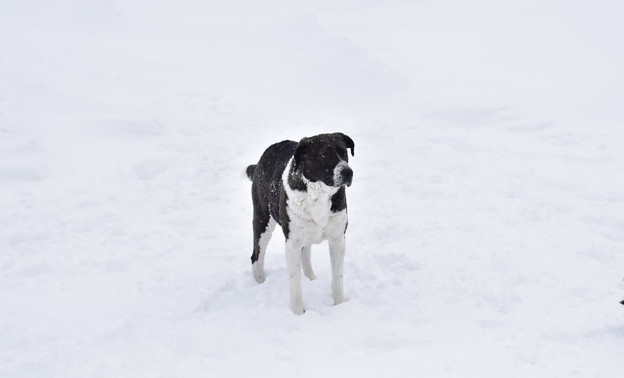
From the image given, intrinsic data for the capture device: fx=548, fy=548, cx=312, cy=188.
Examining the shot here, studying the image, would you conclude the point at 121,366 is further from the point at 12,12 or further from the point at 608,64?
the point at 12,12

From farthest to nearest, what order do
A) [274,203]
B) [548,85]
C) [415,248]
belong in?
[548,85], [415,248], [274,203]

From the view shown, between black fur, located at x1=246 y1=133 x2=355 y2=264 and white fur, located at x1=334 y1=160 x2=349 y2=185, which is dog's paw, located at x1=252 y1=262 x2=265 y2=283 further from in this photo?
white fur, located at x1=334 y1=160 x2=349 y2=185

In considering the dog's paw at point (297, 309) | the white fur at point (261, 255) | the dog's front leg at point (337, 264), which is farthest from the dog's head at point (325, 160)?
the dog's paw at point (297, 309)

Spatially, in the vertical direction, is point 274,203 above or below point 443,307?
above

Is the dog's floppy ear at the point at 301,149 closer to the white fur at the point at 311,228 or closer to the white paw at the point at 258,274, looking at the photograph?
the white fur at the point at 311,228

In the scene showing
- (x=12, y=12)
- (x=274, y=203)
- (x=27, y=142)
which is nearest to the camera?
(x=274, y=203)

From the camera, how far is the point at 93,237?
8094 mm

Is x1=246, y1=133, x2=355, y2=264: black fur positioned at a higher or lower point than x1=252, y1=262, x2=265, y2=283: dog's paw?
higher

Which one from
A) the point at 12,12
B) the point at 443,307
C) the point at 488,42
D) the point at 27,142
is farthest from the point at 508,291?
the point at 12,12

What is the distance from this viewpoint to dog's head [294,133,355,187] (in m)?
5.22

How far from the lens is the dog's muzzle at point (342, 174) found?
5191 mm

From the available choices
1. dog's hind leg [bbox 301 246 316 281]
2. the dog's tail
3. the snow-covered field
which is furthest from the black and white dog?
the dog's tail

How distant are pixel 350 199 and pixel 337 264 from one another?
11.6ft

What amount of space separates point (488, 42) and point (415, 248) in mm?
12379
